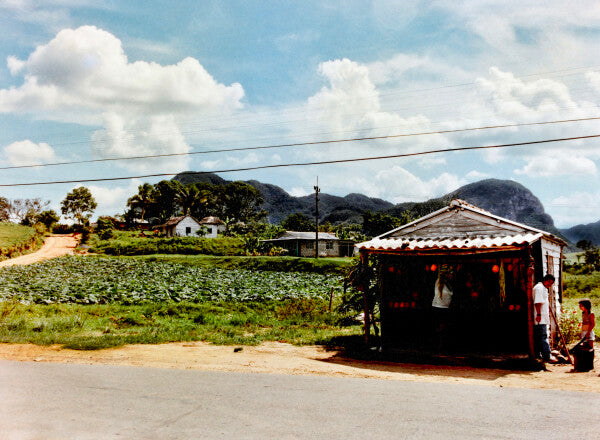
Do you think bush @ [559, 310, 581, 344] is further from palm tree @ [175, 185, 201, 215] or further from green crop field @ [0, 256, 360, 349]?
palm tree @ [175, 185, 201, 215]

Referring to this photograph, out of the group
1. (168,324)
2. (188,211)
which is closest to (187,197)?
(188,211)

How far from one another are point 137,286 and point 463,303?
2009cm

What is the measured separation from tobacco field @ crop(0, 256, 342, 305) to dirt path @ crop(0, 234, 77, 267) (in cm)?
982

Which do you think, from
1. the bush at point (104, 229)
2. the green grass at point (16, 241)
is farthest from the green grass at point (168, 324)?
the bush at point (104, 229)

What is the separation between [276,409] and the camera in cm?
702

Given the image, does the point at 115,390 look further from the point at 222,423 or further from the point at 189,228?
the point at 189,228

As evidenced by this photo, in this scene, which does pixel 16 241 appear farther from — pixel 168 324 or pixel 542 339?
pixel 542 339

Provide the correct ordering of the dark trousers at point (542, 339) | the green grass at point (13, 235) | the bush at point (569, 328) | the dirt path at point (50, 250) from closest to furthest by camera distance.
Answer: the dark trousers at point (542, 339) → the bush at point (569, 328) → the dirt path at point (50, 250) → the green grass at point (13, 235)

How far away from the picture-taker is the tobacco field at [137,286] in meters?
24.5

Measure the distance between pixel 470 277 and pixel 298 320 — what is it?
847 cm

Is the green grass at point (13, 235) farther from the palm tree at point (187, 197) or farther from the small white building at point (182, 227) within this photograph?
the palm tree at point (187, 197)

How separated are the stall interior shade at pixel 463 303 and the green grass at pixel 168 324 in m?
2.73

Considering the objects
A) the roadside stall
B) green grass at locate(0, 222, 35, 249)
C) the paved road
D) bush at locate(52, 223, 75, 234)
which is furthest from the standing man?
bush at locate(52, 223, 75, 234)

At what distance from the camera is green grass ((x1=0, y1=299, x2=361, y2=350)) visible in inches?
601
